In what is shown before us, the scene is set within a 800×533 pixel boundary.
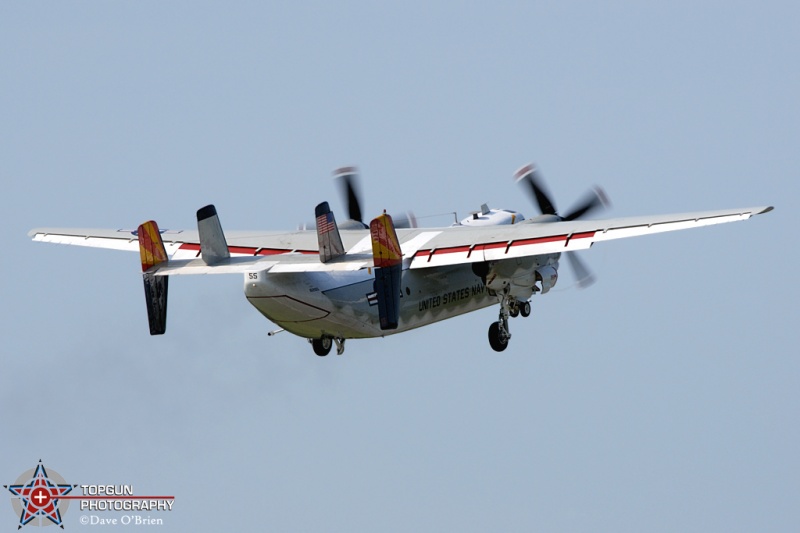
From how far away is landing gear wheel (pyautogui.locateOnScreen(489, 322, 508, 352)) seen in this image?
5556 centimetres

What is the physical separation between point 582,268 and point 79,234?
55.8 ft

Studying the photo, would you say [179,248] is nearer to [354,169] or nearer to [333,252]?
[354,169]

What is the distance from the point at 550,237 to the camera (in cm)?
4931

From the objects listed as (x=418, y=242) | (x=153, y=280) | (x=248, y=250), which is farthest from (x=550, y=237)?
(x=153, y=280)

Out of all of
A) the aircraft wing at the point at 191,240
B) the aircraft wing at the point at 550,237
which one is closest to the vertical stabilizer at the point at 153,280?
the aircraft wing at the point at 191,240

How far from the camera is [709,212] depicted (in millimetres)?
49500

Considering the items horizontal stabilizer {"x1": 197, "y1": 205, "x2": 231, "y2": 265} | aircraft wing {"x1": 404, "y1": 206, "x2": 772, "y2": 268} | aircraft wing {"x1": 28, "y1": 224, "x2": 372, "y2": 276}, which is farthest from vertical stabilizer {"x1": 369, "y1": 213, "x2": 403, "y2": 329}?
aircraft wing {"x1": 404, "y1": 206, "x2": 772, "y2": 268}

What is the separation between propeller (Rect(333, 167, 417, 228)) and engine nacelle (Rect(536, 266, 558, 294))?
15.5ft

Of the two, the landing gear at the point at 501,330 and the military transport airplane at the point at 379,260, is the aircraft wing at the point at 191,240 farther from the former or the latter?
the landing gear at the point at 501,330

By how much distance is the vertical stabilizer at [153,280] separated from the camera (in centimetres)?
4516

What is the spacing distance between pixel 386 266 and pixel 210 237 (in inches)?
193

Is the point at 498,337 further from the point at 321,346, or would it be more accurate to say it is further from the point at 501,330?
the point at 321,346

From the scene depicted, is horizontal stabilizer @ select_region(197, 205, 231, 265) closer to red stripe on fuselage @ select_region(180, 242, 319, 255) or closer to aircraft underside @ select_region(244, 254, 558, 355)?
aircraft underside @ select_region(244, 254, 558, 355)

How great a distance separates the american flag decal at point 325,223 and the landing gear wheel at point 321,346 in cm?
793
